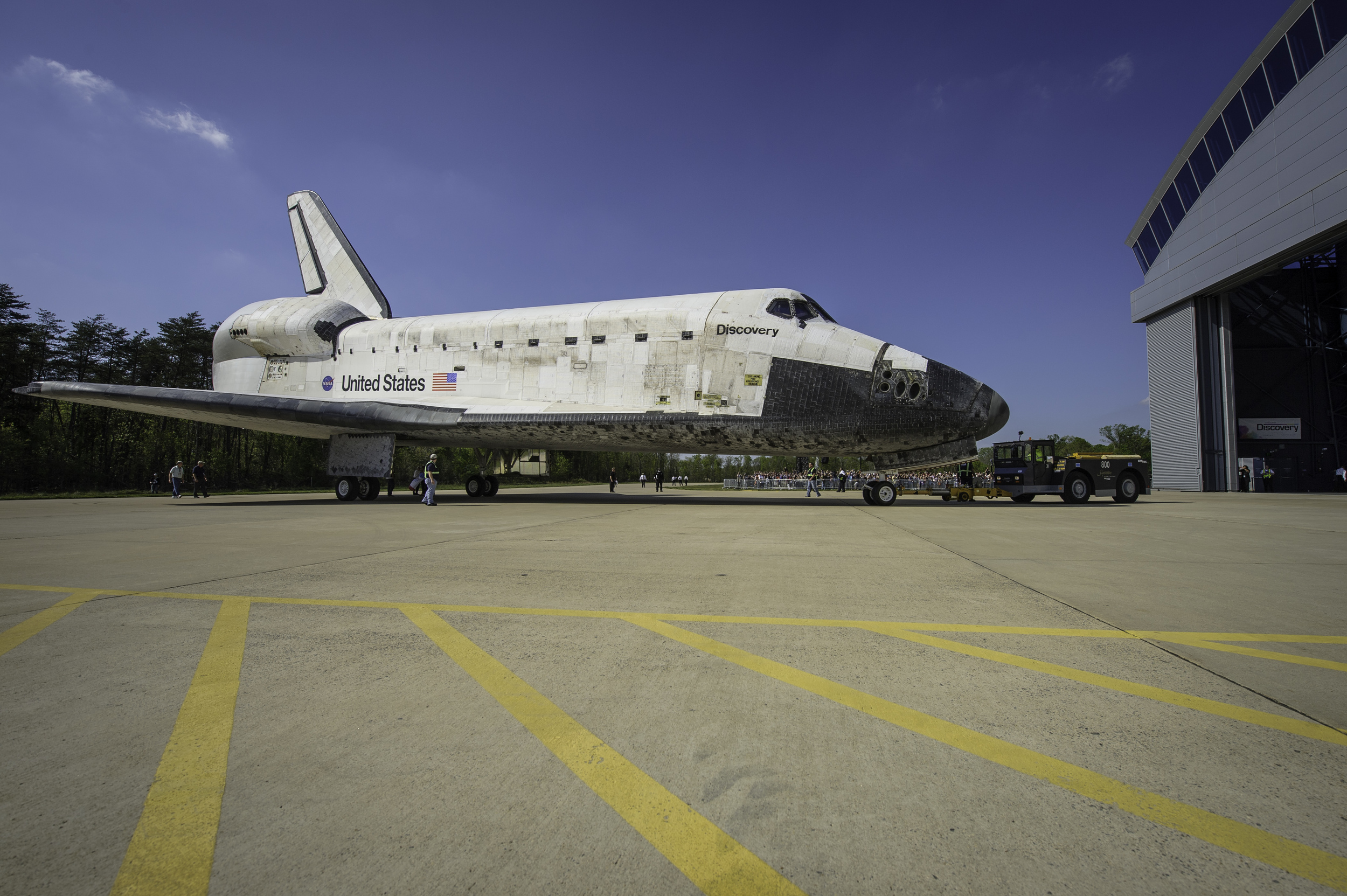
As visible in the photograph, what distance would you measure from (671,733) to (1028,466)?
60.7 ft

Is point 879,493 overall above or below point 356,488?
above

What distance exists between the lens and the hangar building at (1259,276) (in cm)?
2073

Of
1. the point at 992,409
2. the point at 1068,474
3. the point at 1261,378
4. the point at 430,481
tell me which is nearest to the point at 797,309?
the point at 992,409

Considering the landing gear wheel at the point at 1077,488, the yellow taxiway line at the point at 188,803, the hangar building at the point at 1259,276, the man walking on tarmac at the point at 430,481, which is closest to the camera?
the yellow taxiway line at the point at 188,803

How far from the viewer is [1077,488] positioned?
54.6ft

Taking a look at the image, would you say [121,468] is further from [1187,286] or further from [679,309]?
[1187,286]

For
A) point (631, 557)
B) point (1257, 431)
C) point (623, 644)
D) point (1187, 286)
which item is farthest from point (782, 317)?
point (1257, 431)

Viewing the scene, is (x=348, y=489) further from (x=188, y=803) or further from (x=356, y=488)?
(x=188, y=803)

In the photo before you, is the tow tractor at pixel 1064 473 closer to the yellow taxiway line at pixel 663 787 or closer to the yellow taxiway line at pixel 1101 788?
the yellow taxiway line at pixel 663 787

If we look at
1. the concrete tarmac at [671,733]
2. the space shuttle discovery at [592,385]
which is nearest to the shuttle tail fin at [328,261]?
the space shuttle discovery at [592,385]

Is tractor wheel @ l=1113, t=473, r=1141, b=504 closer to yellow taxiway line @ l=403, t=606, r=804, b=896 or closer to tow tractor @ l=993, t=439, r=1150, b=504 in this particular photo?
tow tractor @ l=993, t=439, r=1150, b=504

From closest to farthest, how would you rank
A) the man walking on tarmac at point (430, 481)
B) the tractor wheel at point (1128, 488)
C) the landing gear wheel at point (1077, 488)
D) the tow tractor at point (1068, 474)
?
the man walking on tarmac at point (430, 481)
the tractor wheel at point (1128, 488)
the tow tractor at point (1068, 474)
the landing gear wheel at point (1077, 488)

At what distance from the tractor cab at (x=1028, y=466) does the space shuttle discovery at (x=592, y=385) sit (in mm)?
6478

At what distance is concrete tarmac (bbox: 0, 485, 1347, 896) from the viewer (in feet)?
4.35
